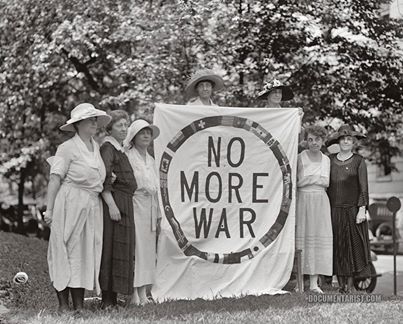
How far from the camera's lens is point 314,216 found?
27.0ft

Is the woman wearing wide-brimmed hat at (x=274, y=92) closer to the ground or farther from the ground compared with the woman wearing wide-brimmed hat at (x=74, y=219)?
farther from the ground

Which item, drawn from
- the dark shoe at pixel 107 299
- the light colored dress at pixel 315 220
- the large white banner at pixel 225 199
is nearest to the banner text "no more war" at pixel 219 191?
the large white banner at pixel 225 199

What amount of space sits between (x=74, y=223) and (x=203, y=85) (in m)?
2.54

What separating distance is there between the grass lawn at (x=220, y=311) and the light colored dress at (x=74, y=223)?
0.37 m

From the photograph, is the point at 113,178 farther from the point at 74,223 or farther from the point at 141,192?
the point at 74,223

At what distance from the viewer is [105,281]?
697 cm

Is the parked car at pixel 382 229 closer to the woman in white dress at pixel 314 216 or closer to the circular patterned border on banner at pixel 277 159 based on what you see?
the woman in white dress at pixel 314 216

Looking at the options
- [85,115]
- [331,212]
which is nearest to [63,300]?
[85,115]

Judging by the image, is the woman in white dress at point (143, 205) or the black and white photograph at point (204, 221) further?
the woman in white dress at point (143, 205)

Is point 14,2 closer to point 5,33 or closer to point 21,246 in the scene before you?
point 5,33

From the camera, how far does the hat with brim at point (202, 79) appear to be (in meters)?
8.25

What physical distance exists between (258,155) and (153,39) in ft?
21.0

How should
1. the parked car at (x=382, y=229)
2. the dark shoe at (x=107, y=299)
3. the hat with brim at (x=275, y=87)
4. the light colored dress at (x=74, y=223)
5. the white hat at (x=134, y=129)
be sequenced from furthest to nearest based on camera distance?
the parked car at (x=382, y=229) < the hat with brim at (x=275, y=87) < the white hat at (x=134, y=129) < the dark shoe at (x=107, y=299) < the light colored dress at (x=74, y=223)

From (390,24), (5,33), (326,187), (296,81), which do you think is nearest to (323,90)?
(296,81)
